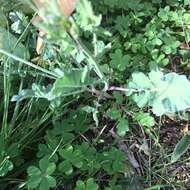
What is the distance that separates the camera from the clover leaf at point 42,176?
1.38 m

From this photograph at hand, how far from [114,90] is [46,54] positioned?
0.80 ft

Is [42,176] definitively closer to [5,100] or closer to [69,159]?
[69,159]

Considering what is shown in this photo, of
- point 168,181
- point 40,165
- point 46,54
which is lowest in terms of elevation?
point 168,181

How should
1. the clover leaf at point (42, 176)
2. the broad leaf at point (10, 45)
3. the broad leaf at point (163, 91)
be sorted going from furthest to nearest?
the broad leaf at point (10, 45), the clover leaf at point (42, 176), the broad leaf at point (163, 91)

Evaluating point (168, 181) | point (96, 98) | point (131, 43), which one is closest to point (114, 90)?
point (96, 98)

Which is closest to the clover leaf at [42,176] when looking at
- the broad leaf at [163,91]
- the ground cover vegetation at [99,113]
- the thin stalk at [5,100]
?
the ground cover vegetation at [99,113]

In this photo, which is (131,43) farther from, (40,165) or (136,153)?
(40,165)

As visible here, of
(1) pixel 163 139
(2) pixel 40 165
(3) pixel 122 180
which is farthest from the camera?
(1) pixel 163 139

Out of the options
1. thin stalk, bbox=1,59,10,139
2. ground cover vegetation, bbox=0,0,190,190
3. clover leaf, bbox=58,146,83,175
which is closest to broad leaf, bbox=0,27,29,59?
ground cover vegetation, bbox=0,0,190,190

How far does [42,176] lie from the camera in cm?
139

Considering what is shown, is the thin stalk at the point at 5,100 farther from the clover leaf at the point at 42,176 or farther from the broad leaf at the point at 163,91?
the broad leaf at the point at 163,91

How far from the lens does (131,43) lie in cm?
170

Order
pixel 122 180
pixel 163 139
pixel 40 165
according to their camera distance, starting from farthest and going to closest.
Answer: pixel 163 139 < pixel 122 180 < pixel 40 165

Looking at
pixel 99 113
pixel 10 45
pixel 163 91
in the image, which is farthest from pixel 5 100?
pixel 163 91
